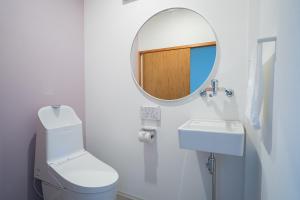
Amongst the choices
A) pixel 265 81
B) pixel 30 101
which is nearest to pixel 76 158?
pixel 30 101

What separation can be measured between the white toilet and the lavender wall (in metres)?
0.14

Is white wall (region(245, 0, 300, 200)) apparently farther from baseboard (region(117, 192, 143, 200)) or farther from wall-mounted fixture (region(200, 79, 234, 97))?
baseboard (region(117, 192, 143, 200))

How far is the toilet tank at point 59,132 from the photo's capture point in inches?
54.9

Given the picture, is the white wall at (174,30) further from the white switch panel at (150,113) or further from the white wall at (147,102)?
the white switch panel at (150,113)

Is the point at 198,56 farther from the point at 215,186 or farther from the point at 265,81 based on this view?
the point at 215,186

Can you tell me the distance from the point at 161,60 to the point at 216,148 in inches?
32.5

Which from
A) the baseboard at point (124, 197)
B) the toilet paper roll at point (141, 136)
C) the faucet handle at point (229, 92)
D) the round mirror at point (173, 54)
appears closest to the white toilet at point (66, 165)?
the toilet paper roll at point (141, 136)

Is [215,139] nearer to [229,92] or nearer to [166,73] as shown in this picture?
[229,92]

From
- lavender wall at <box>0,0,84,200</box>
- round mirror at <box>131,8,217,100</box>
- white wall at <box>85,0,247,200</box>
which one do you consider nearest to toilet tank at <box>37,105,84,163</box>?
lavender wall at <box>0,0,84,200</box>

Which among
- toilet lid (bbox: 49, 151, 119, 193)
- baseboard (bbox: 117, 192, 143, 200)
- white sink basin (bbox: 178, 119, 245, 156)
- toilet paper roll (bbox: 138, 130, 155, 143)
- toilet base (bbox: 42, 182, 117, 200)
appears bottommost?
baseboard (bbox: 117, 192, 143, 200)

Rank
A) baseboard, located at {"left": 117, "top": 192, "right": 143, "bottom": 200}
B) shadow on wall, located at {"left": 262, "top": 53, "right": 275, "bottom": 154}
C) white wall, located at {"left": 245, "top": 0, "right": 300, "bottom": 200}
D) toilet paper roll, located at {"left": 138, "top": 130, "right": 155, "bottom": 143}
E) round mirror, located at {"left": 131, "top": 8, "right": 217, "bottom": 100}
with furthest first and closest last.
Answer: baseboard, located at {"left": 117, "top": 192, "right": 143, "bottom": 200}
toilet paper roll, located at {"left": 138, "top": 130, "right": 155, "bottom": 143}
round mirror, located at {"left": 131, "top": 8, "right": 217, "bottom": 100}
shadow on wall, located at {"left": 262, "top": 53, "right": 275, "bottom": 154}
white wall, located at {"left": 245, "top": 0, "right": 300, "bottom": 200}

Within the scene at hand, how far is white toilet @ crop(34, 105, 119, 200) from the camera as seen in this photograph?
3.89 feet

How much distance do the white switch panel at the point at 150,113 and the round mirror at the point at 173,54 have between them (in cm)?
11

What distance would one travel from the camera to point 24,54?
1.46 meters
